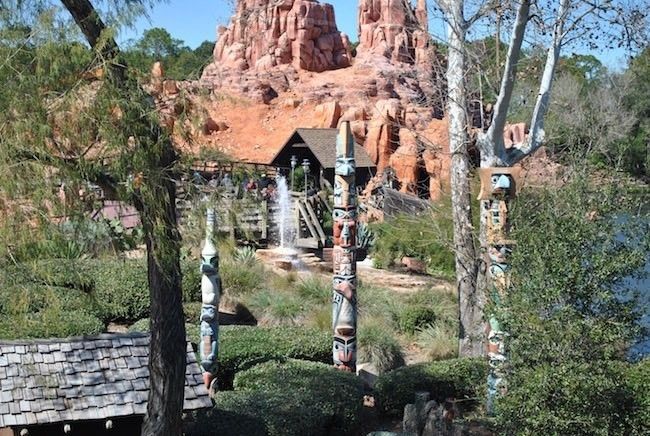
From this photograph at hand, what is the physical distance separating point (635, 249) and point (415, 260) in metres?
15.0

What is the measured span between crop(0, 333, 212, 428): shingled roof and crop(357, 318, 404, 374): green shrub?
576 cm

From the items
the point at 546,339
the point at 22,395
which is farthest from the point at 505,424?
the point at 22,395

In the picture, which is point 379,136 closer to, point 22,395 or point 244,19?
point 244,19

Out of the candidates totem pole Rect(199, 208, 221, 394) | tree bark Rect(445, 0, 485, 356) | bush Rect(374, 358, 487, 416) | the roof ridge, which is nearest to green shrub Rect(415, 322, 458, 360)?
tree bark Rect(445, 0, 485, 356)

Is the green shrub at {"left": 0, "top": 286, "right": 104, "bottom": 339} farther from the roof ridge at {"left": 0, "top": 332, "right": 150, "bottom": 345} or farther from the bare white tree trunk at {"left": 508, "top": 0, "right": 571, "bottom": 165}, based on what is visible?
the bare white tree trunk at {"left": 508, "top": 0, "right": 571, "bottom": 165}

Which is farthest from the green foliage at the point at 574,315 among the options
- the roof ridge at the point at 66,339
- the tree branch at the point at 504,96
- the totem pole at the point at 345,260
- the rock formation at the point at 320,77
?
the rock formation at the point at 320,77

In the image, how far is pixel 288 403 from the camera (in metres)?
8.71

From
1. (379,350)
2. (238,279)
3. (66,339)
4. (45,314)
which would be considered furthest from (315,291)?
(45,314)

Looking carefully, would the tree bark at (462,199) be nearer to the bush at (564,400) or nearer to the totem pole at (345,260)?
the totem pole at (345,260)

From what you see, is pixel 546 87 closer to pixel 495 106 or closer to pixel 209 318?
pixel 495 106

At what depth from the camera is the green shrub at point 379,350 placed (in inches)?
498

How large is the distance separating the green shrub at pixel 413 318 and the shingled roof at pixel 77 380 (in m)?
7.88

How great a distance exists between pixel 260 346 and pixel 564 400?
232 inches

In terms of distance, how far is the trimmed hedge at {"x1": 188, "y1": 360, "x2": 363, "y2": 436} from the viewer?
26.2ft
